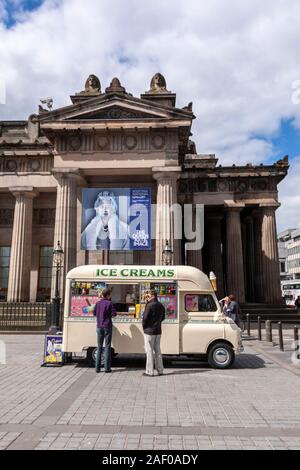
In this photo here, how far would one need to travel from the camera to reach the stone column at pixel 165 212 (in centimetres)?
2297

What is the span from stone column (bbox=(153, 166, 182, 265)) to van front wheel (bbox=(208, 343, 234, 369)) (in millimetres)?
12205

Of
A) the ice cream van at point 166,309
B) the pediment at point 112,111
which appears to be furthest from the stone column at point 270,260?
the ice cream van at point 166,309

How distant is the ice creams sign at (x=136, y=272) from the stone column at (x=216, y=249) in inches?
844

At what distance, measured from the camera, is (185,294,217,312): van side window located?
10742mm

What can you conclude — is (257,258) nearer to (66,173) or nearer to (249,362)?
(66,173)

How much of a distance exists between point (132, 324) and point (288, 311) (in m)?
18.6

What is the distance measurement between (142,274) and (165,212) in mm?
12566

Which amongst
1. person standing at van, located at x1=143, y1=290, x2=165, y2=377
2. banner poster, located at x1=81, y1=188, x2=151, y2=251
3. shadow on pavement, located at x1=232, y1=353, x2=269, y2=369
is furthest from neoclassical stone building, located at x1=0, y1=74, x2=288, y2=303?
person standing at van, located at x1=143, y1=290, x2=165, y2=377

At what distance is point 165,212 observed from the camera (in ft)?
76.3

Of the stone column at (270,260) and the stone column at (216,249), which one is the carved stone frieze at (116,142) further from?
the stone column at (216,249)

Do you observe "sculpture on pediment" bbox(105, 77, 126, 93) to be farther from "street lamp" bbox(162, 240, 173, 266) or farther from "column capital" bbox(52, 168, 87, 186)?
"street lamp" bbox(162, 240, 173, 266)

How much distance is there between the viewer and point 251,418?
6.04 metres
